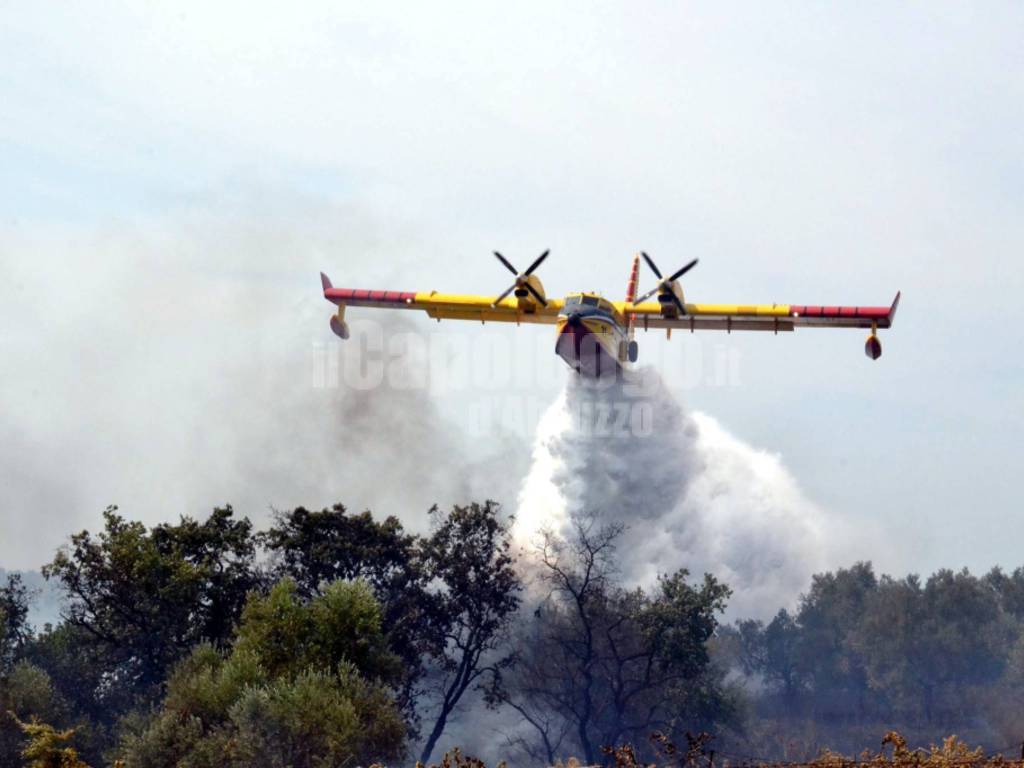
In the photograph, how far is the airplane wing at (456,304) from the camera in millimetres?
55219

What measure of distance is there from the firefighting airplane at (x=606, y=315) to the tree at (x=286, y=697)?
40.7 feet

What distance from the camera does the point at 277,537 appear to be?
58.6m

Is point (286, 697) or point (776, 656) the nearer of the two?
point (286, 697)

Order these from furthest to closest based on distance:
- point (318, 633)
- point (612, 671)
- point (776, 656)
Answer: point (776, 656) < point (612, 671) < point (318, 633)

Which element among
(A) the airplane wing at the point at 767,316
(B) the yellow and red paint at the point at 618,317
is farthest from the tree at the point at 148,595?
(A) the airplane wing at the point at 767,316

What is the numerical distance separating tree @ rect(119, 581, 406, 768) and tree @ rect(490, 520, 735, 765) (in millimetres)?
13907

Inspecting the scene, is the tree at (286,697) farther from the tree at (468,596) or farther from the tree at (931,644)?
the tree at (931,644)

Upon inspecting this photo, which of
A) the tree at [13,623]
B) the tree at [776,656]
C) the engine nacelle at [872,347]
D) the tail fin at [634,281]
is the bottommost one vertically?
the tree at [776,656]

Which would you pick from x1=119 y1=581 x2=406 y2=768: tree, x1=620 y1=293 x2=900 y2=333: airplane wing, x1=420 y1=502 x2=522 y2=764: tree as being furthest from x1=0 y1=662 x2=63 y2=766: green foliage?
x1=620 y1=293 x2=900 y2=333: airplane wing

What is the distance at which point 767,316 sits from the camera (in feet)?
182

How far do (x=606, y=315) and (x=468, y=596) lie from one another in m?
15.5

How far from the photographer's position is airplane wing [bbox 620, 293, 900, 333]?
55156mm

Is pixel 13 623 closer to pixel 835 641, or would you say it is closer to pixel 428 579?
pixel 428 579

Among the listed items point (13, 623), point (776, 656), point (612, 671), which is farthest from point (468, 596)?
point (776, 656)
